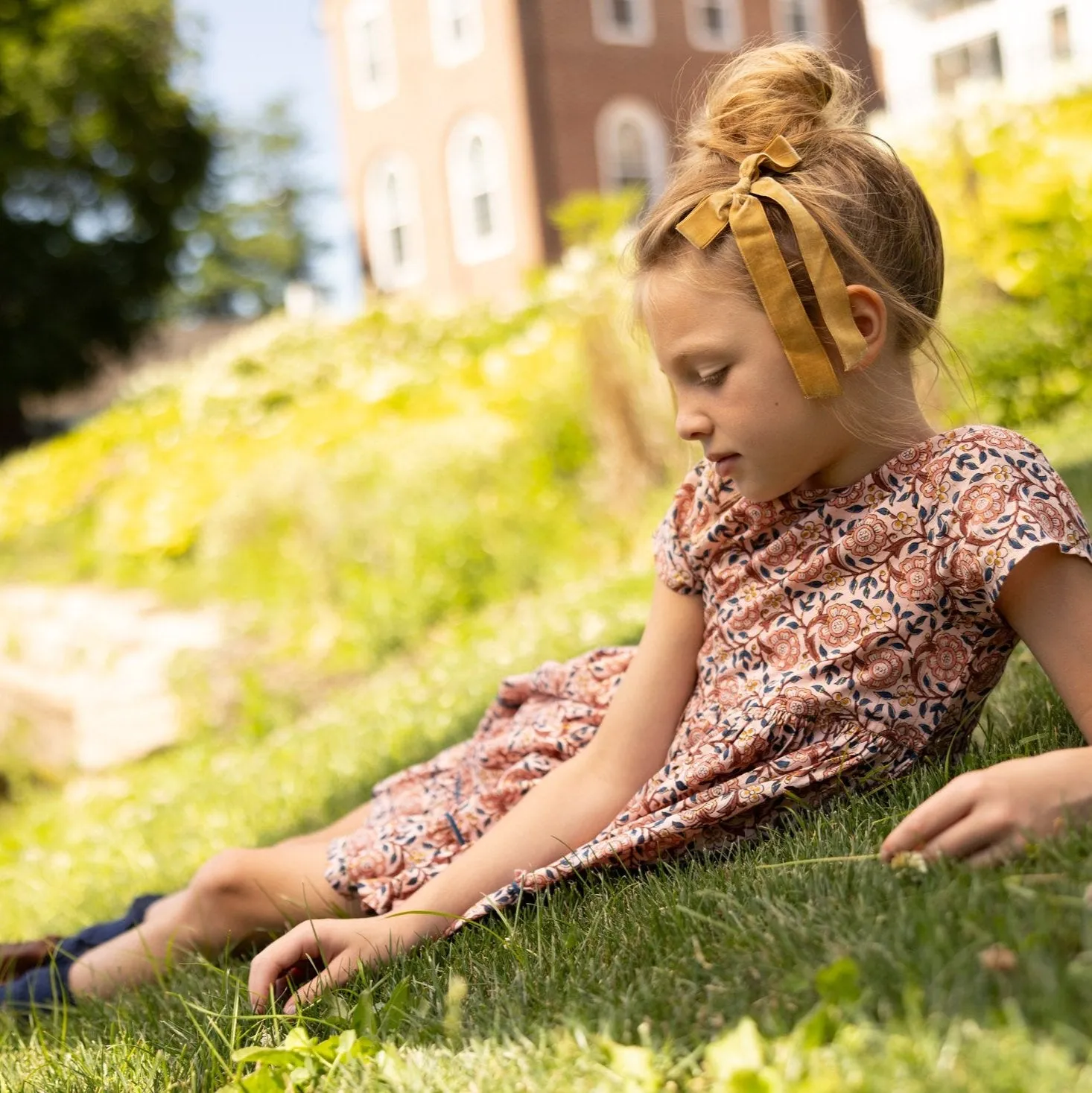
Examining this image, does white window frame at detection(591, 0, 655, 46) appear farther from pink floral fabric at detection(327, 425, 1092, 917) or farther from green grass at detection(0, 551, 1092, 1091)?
pink floral fabric at detection(327, 425, 1092, 917)

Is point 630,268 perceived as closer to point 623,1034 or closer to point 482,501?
point 623,1034

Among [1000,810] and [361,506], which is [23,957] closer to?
[1000,810]

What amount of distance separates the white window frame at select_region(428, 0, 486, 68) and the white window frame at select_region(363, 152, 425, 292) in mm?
1932

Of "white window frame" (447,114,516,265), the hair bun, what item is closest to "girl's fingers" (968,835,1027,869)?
the hair bun

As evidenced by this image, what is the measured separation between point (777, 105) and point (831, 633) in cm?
83

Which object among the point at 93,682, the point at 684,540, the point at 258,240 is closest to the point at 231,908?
the point at 684,540

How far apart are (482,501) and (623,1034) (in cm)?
599

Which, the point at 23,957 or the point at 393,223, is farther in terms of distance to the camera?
the point at 393,223

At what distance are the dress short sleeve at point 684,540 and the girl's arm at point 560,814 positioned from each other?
0.09 feet

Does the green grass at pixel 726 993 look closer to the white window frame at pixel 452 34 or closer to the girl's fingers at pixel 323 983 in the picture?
the girl's fingers at pixel 323 983

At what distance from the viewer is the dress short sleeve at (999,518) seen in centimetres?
172

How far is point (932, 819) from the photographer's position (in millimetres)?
1535

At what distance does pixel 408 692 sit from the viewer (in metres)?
4.81

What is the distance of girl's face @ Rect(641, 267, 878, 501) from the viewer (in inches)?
73.4
